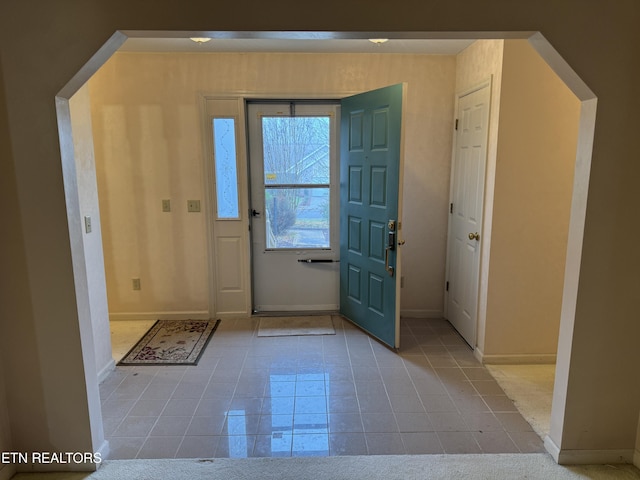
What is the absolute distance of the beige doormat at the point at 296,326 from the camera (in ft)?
11.7

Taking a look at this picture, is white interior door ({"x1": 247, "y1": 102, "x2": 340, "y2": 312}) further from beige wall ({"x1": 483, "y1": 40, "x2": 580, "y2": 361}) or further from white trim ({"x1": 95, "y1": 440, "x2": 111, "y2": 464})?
white trim ({"x1": 95, "y1": 440, "x2": 111, "y2": 464})

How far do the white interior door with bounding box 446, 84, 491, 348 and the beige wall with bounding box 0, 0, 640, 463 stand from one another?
1.16 meters

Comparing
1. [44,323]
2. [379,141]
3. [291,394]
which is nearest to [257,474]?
[291,394]

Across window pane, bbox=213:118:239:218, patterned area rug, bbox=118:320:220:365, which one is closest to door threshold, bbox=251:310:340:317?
patterned area rug, bbox=118:320:220:365

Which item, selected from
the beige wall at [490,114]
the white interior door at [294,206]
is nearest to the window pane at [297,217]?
the white interior door at [294,206]

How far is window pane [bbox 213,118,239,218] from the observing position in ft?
12.0

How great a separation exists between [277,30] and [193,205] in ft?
7.60

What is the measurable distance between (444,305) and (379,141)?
171 cm

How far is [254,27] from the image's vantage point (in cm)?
170

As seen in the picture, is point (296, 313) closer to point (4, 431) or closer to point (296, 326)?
point (296, 326)

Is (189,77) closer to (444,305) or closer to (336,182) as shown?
(336,182)

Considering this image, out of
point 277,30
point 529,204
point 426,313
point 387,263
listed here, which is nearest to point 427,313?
point 426,313

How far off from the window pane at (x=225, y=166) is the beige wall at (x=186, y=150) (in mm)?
147

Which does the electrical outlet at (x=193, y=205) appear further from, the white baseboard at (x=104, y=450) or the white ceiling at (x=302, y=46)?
the white baseboard at (x=104, y=450)
